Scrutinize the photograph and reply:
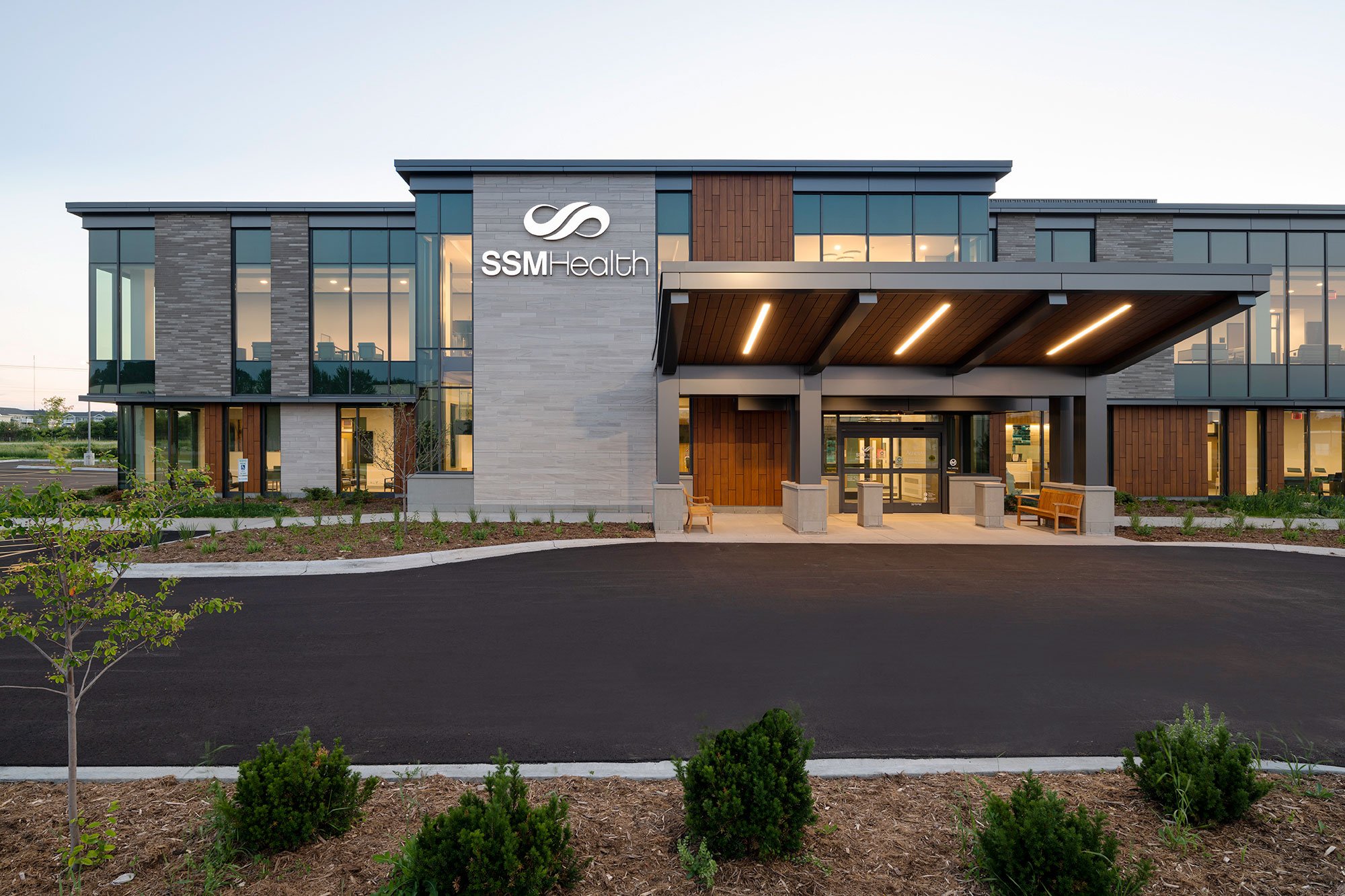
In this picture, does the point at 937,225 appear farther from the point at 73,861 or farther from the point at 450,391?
the point at 73,861

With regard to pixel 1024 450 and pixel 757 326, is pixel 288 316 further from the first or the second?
pixel 1024 450

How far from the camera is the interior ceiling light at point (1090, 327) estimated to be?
505 inches

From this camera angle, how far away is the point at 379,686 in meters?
5.56

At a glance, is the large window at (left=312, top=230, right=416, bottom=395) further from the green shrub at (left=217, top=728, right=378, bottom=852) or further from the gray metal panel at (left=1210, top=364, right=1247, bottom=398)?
the gray metal panel at (left=1210, top=364, right=1247, bottom=398)

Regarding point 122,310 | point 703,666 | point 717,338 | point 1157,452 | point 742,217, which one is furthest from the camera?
point 122,310

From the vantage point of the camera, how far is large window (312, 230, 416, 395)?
21547mm

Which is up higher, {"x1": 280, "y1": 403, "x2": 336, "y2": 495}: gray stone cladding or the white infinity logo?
the white infinity logo

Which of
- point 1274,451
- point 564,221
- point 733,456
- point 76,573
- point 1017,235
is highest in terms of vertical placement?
point 1017,235

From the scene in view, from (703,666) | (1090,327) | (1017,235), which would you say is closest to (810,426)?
(1090,327)

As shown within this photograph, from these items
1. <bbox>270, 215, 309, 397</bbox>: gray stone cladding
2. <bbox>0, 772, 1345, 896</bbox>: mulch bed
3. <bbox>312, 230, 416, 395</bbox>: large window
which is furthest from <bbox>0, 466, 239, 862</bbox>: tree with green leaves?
<bbox>270, 215, 309, 397</bbox>: gray stone cladding

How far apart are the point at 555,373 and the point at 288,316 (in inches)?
456

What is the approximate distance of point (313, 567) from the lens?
35.1 feet

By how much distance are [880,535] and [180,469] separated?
13460 mm

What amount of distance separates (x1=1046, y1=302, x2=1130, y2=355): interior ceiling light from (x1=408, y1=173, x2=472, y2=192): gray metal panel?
1620 centimetres
